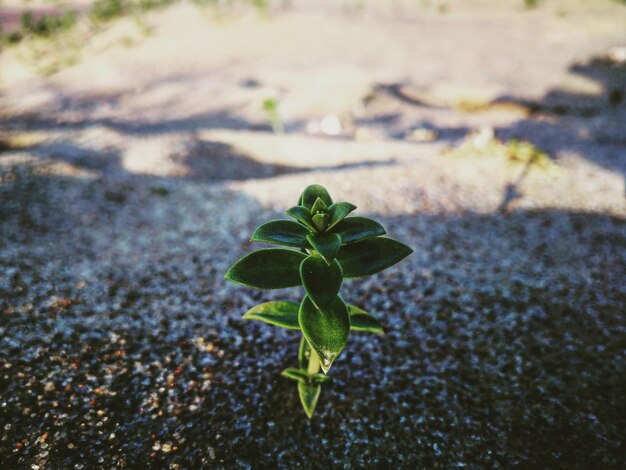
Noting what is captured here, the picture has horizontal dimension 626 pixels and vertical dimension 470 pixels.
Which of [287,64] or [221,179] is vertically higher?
[287,64]

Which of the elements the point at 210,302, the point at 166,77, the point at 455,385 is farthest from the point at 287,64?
the point at 455,385

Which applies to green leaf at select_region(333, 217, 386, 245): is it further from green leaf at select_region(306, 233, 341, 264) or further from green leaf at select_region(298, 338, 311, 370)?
green leaf at select_region(298, 338, 311, 370)

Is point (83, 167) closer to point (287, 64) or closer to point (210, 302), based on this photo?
point (210, 302)

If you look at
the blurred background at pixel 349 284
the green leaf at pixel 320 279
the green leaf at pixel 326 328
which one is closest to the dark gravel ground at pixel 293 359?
the blurred background at pixel 349 284

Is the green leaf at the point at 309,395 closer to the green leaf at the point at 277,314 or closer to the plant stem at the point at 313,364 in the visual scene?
the plant stem at the point at 313,364

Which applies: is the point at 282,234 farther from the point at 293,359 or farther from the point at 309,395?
the point at 293,359

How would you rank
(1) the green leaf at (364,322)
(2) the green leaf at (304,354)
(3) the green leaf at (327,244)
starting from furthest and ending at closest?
(2) the green leaf at (304,354)
(1) the green leaf at (364,322)
(3) the green leaf at (327,244)
